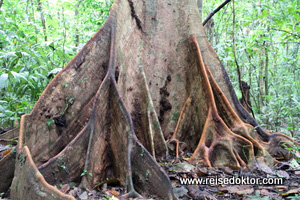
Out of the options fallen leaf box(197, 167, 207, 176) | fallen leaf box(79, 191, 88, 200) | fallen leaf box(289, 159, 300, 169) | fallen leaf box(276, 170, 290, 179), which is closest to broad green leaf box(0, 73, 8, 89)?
fallen leaf box(79, 191, 88, 200)

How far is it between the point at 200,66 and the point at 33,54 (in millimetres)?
3449

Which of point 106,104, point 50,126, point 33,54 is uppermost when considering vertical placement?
point 33,54

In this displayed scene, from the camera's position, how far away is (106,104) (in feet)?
10.7

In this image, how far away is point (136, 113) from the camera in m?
3.86

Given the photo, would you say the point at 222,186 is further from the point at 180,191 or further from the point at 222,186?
the point at 180,191

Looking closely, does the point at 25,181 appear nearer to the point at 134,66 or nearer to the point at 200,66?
the point at 134,66

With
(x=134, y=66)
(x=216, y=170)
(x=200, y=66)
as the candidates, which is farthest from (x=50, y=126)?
(x=200, y=66)

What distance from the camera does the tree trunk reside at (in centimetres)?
273

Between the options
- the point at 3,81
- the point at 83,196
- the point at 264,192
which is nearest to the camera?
the point at 83,196

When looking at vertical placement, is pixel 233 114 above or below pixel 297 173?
above

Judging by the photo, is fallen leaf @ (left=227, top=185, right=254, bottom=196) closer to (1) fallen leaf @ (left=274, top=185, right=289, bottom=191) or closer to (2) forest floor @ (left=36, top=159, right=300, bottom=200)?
(2) forest floor @ (left=36, top=159, right=300, bottom=200)

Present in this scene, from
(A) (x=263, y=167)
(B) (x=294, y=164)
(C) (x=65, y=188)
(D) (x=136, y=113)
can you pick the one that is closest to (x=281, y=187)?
(A) (x=263, y=167)

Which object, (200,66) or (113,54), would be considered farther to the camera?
(200,66)

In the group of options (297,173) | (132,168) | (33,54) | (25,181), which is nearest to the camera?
(25,181)
